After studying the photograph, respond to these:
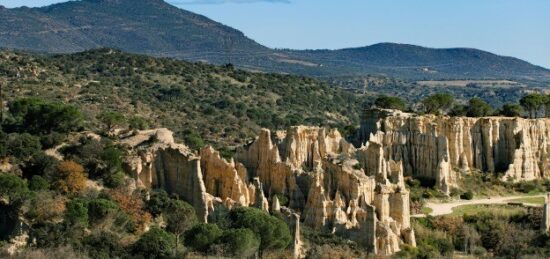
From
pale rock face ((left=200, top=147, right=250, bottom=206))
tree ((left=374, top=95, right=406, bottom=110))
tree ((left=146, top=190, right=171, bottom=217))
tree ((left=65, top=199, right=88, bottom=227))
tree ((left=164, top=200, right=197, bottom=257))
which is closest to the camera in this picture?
tree ((left=65, top=199, right=88, bottom=227))

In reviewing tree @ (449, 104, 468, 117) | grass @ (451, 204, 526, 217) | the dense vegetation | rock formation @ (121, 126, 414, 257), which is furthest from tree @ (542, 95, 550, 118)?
rock formation @ (121, 126, 414, 257)

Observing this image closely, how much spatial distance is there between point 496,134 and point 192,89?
4387 cm

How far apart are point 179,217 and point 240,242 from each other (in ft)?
10.6

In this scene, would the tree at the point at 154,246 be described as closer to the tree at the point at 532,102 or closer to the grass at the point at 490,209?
the grass at the point at 490,209

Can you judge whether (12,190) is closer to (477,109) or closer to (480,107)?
(477,109)

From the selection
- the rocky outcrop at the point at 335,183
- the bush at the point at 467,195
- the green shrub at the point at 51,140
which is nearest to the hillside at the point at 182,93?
the rocky outcrop at the point at 335,183

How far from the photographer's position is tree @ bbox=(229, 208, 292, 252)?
36500mm

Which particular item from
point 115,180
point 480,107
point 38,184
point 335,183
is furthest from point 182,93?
point 38,184

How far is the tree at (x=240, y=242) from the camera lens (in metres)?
35.1

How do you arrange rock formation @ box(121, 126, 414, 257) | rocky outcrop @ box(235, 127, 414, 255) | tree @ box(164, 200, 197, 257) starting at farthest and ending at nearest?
rocky outcrop @ box(235, 127, 414, 255)
rock formation @ box(121, 126, 414, 257)
tree @ box(164, 200, 197, 257)

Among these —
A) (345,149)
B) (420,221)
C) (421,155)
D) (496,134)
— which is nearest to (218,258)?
(420,221)

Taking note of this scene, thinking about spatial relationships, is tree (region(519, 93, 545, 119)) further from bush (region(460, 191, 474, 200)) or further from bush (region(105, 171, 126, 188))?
bush (region(105, 171, 126, 188))

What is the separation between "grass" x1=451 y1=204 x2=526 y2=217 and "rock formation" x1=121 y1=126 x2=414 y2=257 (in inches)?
146

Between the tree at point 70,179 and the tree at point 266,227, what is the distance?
263 inches
